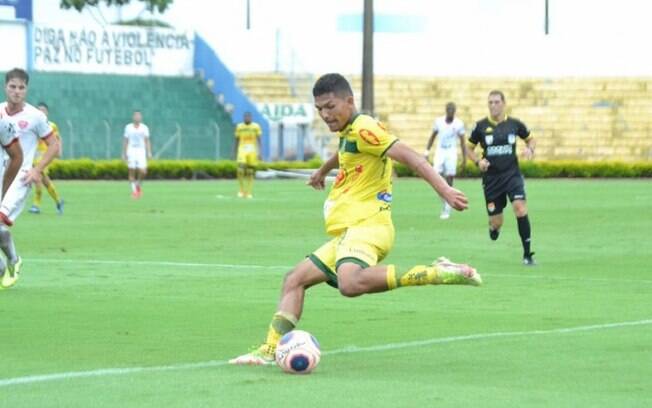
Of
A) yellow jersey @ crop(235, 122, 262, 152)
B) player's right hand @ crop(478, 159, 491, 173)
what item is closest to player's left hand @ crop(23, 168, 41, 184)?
player's right hand @ crop(478, 159, 491, 173)

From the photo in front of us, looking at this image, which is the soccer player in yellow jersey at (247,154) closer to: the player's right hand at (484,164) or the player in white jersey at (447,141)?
the player in white jersey at (447,141)

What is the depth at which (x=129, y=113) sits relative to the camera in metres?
59.4

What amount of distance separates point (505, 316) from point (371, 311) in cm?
111

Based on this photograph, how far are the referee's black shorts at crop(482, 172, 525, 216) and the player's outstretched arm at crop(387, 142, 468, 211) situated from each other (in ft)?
35.1

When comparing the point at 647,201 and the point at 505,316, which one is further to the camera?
the point at 647,201

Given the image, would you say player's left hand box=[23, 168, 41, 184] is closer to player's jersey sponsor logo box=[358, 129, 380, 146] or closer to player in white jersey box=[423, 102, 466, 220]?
player's jersey sponsor logo box=[358, 129, 380, 146]

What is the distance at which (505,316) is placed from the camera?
13.6m

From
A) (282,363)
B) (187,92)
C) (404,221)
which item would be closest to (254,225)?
(404,221)

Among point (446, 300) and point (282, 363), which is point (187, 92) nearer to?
point (446, 300)

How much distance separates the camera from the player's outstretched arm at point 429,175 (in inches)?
397

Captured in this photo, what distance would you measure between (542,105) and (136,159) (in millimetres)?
27252

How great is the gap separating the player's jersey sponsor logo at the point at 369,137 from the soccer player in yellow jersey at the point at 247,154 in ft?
94.3

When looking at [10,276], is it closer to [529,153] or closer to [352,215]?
[352,215]

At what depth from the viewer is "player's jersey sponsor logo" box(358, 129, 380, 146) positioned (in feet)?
34.1
